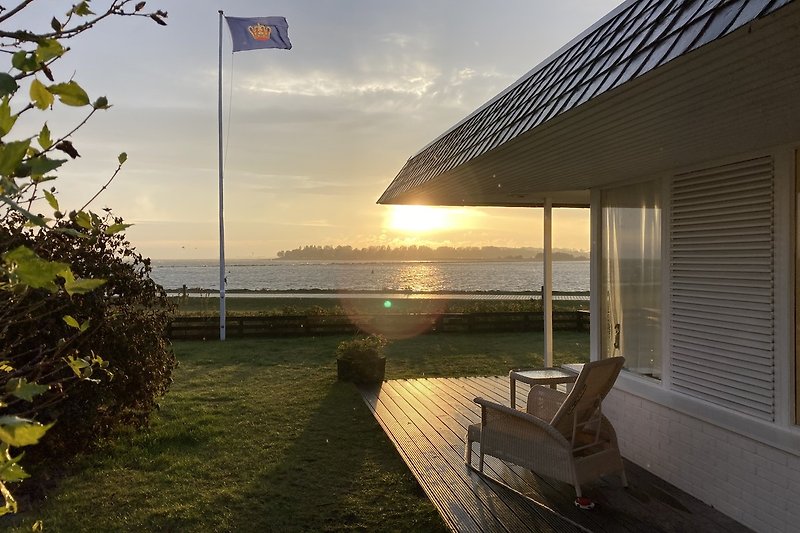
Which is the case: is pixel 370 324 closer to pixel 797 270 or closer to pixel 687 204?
pixel 687 204

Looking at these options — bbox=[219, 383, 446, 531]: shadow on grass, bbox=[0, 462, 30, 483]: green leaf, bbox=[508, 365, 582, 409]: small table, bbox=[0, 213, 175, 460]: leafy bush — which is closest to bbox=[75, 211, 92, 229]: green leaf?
bbox=[0, 462, 30, 483]: green leaf

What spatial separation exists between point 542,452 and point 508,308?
48.1ft

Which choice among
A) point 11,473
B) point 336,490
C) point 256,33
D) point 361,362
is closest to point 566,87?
point 11,473

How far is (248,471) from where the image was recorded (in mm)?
5676

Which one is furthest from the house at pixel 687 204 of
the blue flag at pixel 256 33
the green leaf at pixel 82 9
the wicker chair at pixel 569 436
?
the blue flag at pixel 256 33

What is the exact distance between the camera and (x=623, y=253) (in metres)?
6.14

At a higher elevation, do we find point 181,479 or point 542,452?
point 542,452

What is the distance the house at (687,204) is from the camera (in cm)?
265

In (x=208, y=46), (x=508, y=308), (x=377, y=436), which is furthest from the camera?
(x=508, y=308)

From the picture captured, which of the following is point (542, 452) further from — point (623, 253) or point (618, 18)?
point (618, 18)

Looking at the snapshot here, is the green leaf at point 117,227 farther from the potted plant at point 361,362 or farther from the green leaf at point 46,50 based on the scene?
the potted plant at point 361,362

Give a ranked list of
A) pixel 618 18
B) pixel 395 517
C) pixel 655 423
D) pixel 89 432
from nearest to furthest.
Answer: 1. pixel 618 18
2. pixel 395 517
3. pixel 655 423
4. pixel 89 432

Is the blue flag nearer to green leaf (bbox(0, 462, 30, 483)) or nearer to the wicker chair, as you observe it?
the wicker chair

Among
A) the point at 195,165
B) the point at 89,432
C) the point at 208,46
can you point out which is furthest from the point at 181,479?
the point at 195,165
